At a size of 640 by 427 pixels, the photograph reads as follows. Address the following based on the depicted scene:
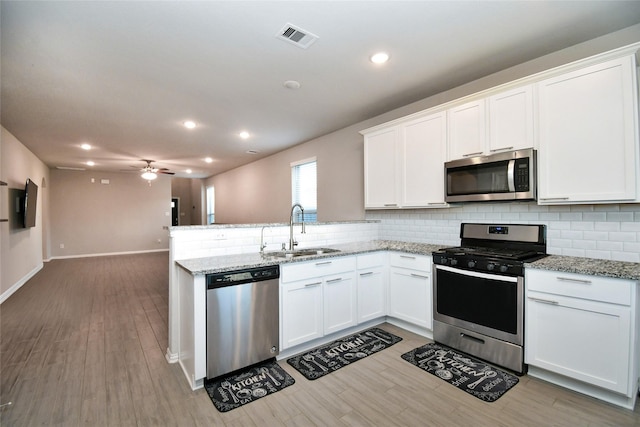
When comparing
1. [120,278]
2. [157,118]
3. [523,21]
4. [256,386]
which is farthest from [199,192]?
[523,21]

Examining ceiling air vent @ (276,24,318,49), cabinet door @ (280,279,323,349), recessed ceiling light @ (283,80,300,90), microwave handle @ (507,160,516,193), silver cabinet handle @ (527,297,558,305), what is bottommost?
cabinet door @ (280,279,323,349)

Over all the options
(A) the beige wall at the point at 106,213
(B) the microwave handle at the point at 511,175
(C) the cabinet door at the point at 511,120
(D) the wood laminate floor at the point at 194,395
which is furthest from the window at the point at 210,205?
(B) the microwave handle at the point at 511,175

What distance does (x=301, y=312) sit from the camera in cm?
267

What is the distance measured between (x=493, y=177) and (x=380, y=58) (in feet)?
4.99

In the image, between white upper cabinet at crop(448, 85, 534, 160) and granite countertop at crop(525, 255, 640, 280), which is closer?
granite countertop at crop(525, 255, 640, 280)

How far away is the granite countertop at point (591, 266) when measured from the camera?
74.2 inches

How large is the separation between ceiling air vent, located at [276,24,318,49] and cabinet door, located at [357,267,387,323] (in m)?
2.20

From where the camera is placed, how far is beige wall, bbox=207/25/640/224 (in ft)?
8.59

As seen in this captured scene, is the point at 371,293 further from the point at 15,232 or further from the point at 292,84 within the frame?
the point at 15,232

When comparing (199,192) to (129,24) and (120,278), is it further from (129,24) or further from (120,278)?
(129,24)

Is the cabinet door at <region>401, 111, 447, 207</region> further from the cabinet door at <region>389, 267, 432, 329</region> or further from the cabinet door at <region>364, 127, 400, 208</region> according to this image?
the cabinet door at <region>389, 267, 432, 329</region>

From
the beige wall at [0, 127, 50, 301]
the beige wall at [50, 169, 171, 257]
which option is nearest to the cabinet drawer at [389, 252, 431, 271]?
the beige wall at [0, 127, 50, 301]

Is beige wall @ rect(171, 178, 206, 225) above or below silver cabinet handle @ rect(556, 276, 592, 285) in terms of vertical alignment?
above

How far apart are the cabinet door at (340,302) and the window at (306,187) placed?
2.59m
